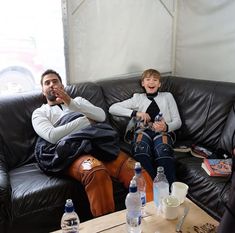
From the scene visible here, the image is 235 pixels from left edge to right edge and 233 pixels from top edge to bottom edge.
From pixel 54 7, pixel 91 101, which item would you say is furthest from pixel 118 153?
pixel 54 7

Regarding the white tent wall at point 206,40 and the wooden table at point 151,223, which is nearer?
the wooden table at point 151,223

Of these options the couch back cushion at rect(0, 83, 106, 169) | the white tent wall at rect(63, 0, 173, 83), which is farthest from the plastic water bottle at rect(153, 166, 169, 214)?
the white tent wall at rect(63, 0, 173, 83)

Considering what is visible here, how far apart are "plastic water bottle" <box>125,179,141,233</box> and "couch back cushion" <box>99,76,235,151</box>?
1206 mm

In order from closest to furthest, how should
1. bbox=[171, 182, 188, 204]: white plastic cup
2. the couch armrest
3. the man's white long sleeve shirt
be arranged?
bbox=[171, 182, 188, 204]: white plastic cup → the couch armrest → the man's white long sleeve shirt

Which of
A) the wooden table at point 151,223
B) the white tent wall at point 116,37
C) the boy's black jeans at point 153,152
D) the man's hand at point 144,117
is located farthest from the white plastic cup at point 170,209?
the white tent wall at point 116,37

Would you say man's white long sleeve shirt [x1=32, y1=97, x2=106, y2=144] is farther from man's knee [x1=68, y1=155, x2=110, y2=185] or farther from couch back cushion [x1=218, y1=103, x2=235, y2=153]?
couch back cushion [x1=218, y1=103, x2=235, y2=153]

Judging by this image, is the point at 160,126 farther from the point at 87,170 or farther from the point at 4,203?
the point at 4,203

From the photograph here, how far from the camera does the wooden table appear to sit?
1179mm

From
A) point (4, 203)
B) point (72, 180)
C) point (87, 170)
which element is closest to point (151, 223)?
point (87, 170)

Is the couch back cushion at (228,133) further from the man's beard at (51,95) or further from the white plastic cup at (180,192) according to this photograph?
the man's beard at (51,95)

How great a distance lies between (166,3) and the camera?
2.86m

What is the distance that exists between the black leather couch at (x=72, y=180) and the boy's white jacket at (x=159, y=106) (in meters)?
0.09

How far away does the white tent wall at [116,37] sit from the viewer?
8.20ft

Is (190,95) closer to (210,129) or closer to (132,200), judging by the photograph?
(210,129)
